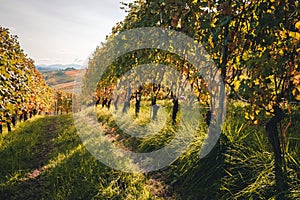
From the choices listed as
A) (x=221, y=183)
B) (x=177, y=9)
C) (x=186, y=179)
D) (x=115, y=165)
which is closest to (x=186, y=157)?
(x=186, y=179)

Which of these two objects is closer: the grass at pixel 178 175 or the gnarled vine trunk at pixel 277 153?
the gnarled vine trunk at pixel 277 153

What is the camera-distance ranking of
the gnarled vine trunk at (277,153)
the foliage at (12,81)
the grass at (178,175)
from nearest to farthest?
the gnarled vine trunk at (277,153) → the grass at (178,175) → the foliage at (12,81)

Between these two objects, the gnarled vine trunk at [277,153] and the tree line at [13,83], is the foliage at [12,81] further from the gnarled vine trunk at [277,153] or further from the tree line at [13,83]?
the gnarled vine trunk at [277,153]

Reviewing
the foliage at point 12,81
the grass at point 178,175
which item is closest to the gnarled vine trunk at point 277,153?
the grass at point 178,175

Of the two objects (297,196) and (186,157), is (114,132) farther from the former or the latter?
(297,196)

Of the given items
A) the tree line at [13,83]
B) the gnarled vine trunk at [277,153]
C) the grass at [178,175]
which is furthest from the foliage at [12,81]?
the gnarled vine trunk at [277,153]

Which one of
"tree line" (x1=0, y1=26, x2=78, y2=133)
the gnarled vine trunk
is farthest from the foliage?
the gnarled vine trunk

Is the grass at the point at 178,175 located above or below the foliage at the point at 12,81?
below

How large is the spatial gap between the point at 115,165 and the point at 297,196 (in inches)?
159

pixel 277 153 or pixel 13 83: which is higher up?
pixel 13 83

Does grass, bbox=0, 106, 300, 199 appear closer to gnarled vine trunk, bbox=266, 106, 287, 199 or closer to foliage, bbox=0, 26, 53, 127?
gnarled vine trunk, bbox=266, 106, 287, 199

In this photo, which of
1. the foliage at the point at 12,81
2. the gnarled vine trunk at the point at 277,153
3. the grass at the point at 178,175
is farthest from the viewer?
the foliage at the point at 12,81

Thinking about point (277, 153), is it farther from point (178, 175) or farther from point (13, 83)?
point (13, 83)

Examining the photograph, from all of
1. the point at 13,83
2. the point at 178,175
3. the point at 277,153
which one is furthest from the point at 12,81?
the point at 277,153
